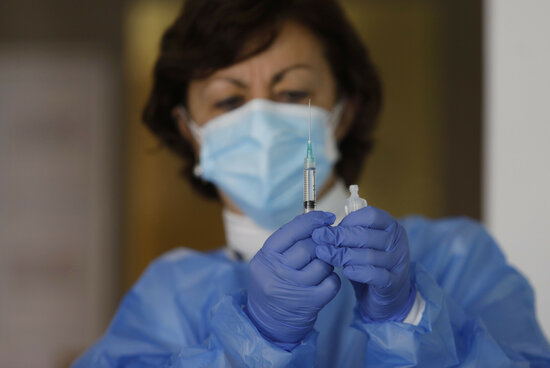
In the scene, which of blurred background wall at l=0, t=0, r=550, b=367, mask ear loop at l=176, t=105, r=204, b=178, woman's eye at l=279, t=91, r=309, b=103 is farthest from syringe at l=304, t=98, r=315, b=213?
blurred background wall at l=0, t=0, r=550, b=367

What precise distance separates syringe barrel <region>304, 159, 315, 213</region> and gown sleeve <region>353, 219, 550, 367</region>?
196 mm

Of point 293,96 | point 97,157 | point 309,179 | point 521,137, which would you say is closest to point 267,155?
point 293,96

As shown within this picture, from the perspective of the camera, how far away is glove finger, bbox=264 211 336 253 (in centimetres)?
88

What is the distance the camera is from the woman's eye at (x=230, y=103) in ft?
4.33

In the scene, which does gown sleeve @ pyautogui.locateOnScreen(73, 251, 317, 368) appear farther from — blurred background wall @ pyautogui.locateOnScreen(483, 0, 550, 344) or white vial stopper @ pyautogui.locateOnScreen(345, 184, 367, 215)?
blurred background wall @ pyautogui.locateOnScreen(483, 0, 550, 344)

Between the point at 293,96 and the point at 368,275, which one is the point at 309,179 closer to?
the point at 368,275

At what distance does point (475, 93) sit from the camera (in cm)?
261

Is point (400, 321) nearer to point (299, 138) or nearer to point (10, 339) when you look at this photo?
point (299, 138)

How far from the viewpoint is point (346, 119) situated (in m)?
1.53

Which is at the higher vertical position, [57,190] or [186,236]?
[57,190]

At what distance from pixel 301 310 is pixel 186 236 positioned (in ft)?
6.71

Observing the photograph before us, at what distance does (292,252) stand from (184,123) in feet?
2.51

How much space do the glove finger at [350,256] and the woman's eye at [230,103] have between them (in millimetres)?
545

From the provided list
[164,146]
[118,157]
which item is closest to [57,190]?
[118,157]
